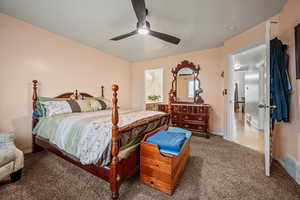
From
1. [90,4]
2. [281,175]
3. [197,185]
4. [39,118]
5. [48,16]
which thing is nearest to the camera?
[197,185]

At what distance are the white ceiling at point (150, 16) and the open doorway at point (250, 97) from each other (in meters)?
0.75

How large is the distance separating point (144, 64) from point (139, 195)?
14.3 feet

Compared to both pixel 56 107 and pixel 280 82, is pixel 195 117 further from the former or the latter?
pixel 56 107

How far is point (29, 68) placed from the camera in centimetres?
244

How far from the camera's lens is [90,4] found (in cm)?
191

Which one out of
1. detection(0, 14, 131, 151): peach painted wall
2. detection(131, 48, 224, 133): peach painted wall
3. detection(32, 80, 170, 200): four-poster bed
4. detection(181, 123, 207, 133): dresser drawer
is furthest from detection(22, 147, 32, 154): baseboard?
detection(131, 48, 224, 133): peach painted wall

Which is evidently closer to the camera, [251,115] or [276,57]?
[276,57]

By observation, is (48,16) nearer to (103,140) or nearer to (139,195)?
(103,140)

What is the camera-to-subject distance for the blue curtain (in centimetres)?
177

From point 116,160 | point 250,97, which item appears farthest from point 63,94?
point 250,97

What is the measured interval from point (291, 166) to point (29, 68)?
475 cm

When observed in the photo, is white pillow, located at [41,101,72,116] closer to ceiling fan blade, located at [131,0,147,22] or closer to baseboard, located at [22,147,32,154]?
baseboard, located at [22,147,32,154]

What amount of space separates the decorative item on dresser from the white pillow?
93.7 inches

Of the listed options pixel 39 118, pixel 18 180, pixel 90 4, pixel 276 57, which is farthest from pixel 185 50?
pixel 18 180
